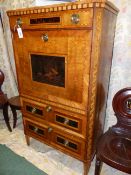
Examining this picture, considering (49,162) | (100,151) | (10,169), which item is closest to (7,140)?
(10,169)

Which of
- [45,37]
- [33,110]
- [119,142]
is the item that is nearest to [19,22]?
[45,37]

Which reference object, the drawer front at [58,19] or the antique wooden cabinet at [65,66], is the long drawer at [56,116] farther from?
the drawer front at [58,19]

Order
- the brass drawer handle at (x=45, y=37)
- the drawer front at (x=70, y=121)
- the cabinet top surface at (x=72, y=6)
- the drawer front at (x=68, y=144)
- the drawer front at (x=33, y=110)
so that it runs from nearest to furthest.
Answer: the cabinet top surface at (x=72, y=6), the brass drawer handle at (x=45, y=37), the drawer front at (x=70, y=121), the drawer front at (x=68, y=144), the drawer front at (x=33, y=110)

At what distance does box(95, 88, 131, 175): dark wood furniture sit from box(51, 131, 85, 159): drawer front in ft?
0.59

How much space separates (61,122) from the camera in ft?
4.63

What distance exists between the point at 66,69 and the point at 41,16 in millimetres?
418

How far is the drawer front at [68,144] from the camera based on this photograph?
4.52ft

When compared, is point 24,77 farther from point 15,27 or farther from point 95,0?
point 95,0

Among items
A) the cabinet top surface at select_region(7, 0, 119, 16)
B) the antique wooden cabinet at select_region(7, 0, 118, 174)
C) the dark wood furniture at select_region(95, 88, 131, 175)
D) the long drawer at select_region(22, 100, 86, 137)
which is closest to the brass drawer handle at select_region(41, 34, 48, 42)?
the antique wooden cabinet at select_region(7, 0, 118, 174)

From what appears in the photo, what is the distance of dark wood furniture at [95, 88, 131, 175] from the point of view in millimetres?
1120

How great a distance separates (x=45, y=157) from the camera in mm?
1714

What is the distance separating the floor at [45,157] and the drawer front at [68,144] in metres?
0.23

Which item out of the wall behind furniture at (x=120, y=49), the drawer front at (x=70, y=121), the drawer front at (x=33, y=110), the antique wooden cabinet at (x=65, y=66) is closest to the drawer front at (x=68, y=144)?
the antique wooden cabinet at (x=65, y=66)

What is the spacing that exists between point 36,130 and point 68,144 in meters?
0.40
